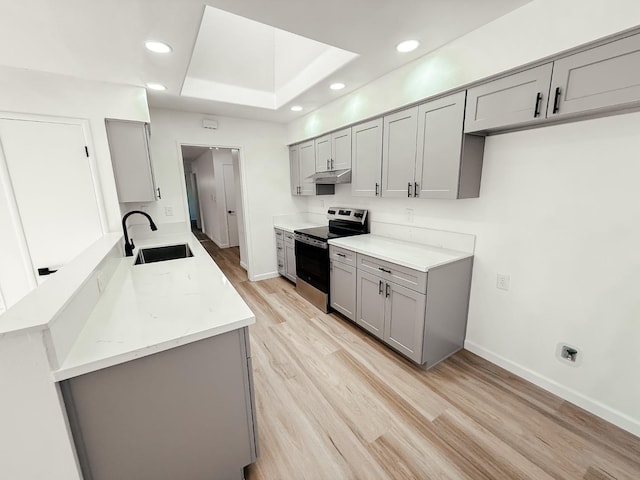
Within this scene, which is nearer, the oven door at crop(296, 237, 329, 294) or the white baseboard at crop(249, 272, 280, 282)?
the oven door at crop(296, 237, 329, 294)

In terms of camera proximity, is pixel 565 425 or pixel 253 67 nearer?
pixel 565 425

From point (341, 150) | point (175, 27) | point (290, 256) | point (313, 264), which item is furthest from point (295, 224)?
point (175, 27)

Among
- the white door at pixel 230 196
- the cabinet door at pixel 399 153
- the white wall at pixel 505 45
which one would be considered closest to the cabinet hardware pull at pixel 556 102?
the white wall at pixel 505 45

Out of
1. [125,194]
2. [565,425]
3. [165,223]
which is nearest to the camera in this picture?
[565,425]

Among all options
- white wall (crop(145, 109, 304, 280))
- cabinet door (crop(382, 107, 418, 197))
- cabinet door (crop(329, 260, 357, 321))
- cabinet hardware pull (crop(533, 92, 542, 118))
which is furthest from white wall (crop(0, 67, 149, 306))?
cabinet hardware pull (crop(533, 92, 542, 118))

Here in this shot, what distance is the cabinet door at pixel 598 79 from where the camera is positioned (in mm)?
1279

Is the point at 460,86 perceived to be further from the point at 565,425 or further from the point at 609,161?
the point at 565,425

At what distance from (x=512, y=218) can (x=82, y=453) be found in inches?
108

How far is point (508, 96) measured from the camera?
1.70 m

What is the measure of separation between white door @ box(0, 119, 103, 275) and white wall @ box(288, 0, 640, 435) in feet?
9.42

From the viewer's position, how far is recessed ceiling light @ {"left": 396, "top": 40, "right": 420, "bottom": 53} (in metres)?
1.91

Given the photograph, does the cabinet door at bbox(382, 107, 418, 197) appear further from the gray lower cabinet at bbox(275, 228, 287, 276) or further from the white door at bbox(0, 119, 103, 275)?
the white door at bbox(0, 119, 103, 275)

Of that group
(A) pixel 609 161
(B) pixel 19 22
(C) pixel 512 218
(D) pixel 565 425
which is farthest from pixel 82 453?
(A) pixel 609 161

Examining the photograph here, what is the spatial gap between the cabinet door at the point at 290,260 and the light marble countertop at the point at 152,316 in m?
1.99
